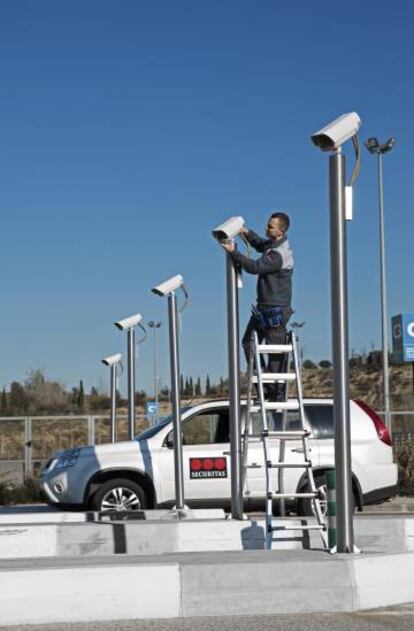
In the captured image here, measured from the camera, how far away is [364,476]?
48.1 ft

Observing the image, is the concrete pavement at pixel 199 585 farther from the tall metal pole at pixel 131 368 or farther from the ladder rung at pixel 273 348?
the tall metal pole at pixel 131 368

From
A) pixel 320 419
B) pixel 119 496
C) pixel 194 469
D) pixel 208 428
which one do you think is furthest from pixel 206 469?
pixel 320 419

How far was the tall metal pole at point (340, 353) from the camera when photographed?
745 centimetres

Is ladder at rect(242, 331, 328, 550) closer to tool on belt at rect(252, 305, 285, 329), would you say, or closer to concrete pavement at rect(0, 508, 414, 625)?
tool on belt at rect(252, 305, 285, 329)

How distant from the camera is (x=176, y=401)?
12.0m

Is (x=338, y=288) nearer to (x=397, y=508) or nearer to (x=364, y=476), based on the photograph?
(x=364, y=476)

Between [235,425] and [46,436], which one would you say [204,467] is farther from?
[46,436]

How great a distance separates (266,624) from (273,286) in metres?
4.07

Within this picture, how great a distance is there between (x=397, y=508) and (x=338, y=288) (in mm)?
10866

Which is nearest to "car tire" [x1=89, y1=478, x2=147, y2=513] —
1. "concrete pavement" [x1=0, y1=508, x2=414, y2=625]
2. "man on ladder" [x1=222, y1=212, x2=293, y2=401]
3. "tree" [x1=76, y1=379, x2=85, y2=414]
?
"man on ladder" [x1=222, y1=212, x2=293, y2=401]

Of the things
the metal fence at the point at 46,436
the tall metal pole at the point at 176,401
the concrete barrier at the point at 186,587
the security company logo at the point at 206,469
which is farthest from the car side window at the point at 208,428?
the metal fence at the point at 46,436

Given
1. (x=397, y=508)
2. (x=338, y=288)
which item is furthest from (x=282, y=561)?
(x=397, y=508)

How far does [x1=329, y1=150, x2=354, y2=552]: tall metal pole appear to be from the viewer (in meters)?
7.45

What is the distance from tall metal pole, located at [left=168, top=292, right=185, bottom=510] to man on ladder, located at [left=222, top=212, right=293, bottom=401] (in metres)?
2.05
